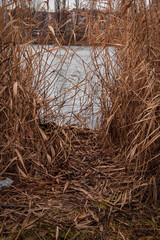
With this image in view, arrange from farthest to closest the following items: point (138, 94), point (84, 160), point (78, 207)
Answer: point (84, 160)
point (138, 94)
point (78, 207)

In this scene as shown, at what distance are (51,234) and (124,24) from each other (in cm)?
104

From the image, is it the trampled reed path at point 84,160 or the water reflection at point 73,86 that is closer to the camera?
the trampled reed path at point 84,160

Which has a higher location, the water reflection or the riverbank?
the water reflection

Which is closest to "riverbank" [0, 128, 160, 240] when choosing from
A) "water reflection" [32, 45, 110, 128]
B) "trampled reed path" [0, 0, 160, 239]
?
"trampled reed path" [0, 0, 160, 239]

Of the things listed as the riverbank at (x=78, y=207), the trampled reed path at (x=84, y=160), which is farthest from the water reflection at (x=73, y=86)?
the riverbank at (x=78, y=207)

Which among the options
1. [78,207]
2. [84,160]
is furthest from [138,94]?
[78,207]

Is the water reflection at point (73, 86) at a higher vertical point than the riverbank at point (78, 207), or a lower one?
higher

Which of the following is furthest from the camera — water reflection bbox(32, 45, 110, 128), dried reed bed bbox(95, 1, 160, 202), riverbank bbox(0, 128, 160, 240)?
water reflection bbox(32, 45, 110, 128)

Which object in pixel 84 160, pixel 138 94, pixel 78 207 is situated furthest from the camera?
pixel 84 160

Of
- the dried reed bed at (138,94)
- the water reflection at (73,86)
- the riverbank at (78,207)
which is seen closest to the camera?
the riverbank at (78,207)

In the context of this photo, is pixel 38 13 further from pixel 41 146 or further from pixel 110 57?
pixel 41 146

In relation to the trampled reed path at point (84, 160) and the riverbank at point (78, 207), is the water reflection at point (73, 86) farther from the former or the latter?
the riverbank at point (78, 207)

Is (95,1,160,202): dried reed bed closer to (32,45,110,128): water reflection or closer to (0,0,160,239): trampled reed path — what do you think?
(0,0,160,239): trampled reed path

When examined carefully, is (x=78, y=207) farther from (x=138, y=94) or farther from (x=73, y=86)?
(x=73, y=86)
